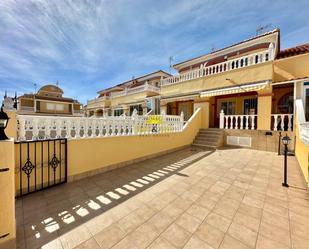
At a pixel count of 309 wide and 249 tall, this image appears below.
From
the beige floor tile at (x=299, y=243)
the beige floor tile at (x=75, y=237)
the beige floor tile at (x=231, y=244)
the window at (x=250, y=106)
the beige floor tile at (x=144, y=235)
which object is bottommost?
the beige floor tile at (x=75, y=237)

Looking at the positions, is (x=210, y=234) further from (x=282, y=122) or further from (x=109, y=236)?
(x=282, y=122)

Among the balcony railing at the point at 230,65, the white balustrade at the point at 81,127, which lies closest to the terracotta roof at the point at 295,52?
the balcony railing at the point at 230,65

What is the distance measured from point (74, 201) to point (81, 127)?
2.44 meters

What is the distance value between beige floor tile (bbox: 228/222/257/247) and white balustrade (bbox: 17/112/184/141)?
4.81m

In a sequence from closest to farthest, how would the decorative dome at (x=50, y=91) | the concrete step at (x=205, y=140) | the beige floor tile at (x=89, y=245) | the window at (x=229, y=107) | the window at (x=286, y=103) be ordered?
the beige floor tile at (x=89, y=245) → the concrete step at (x=205, y=140) → the window at (x=286, y=103) → the window at (x=229, y=107) → the decorative dome at (x=50, y=91)

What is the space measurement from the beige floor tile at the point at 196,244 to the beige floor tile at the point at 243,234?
1.86ft

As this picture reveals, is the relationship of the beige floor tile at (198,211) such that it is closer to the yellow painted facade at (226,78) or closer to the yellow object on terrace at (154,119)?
the yellow object on terrace at (154,119)

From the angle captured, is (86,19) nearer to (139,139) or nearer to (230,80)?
(139,139)

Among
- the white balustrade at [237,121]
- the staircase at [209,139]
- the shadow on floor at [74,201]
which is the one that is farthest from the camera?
the staircase at [209,139]

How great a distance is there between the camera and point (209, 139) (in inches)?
401

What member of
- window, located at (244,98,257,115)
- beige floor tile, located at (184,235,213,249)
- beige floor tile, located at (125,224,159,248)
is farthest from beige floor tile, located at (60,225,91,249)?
window, located at (244,98,257,115)

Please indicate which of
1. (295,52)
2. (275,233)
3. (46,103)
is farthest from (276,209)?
(46,103)

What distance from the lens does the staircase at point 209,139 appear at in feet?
31.5

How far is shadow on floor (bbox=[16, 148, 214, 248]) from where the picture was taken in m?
2.45
